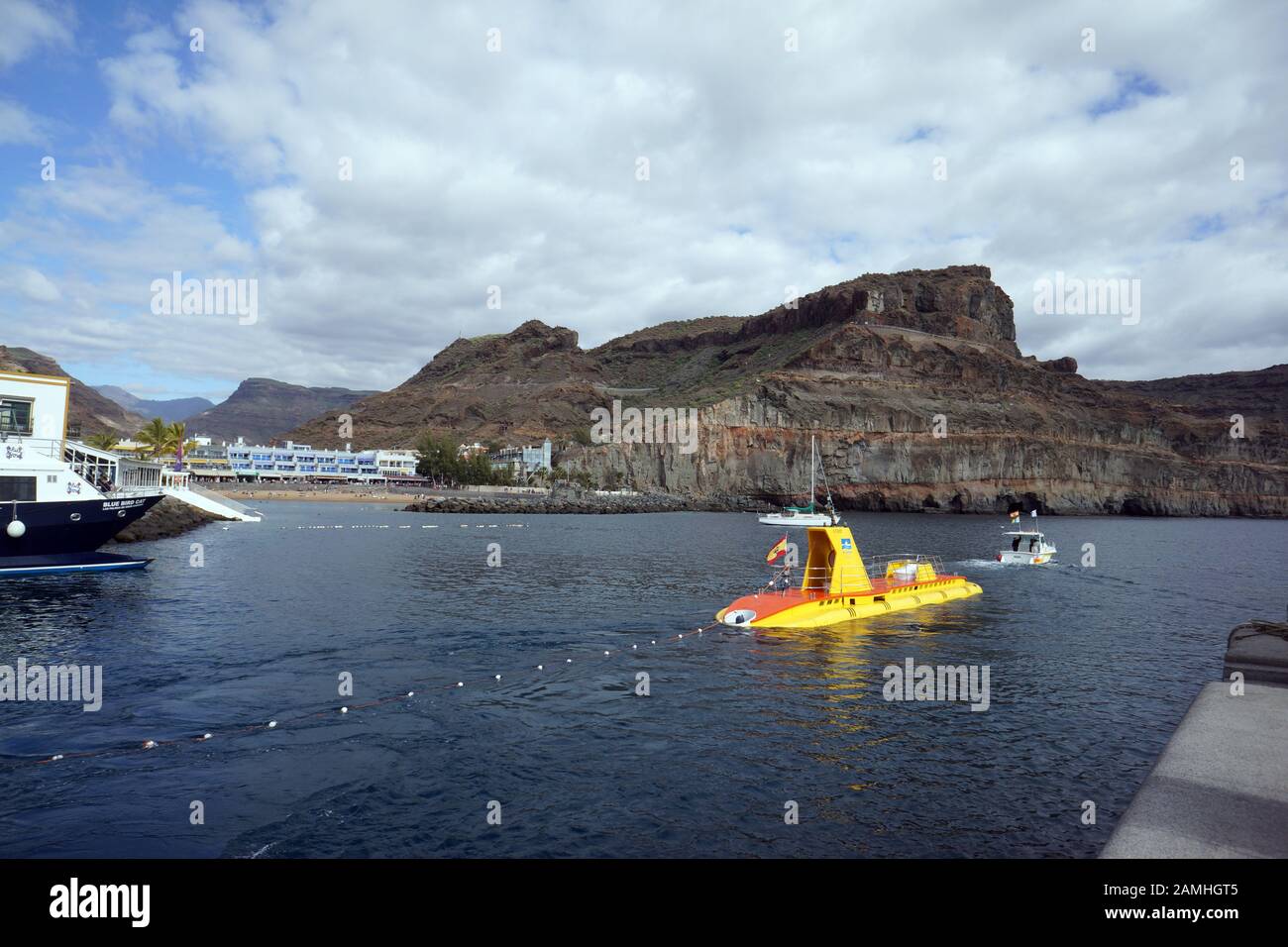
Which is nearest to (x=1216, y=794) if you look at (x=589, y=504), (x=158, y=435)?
(x=158, y=435)

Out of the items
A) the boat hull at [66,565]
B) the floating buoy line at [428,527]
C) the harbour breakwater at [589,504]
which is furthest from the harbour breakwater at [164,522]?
the harbour breakwater at [589,504]

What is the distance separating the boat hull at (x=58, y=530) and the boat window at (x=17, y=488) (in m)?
0.42

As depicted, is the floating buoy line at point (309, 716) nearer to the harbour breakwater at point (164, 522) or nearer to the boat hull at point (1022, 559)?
the boat hull at point (1022, 559)

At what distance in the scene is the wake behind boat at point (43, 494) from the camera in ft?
130

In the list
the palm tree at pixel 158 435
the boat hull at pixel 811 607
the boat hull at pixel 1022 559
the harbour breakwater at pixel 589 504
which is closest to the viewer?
the boat hull at pixel 811 607

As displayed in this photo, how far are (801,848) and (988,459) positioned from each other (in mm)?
186060

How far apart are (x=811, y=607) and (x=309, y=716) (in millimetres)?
20632

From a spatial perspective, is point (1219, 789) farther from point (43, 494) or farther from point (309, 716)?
point (43, 494)

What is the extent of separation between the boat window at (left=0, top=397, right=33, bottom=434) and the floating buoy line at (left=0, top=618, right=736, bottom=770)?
3298cm

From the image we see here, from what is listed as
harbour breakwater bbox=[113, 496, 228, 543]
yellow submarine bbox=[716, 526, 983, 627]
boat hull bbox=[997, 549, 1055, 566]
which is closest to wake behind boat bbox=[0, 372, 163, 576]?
harbour breakwater bbox=[113, 496, 228, 543]

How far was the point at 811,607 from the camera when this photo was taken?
106 ft
